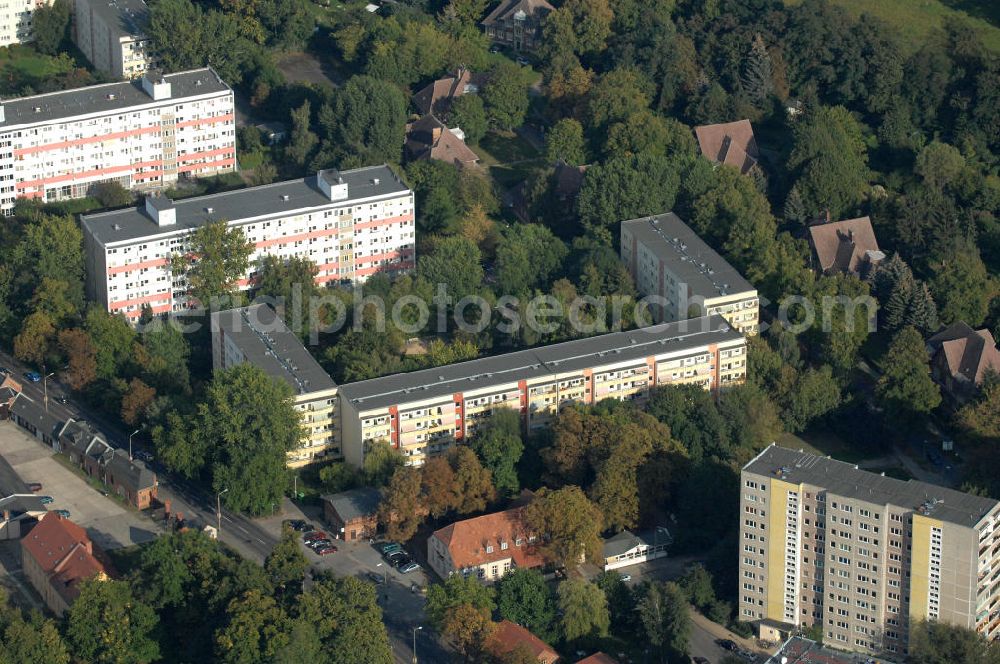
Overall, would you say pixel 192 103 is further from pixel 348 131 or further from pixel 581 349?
pixel 581 349

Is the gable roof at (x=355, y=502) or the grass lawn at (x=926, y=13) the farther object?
the grass lawn at (x=926, y=13)

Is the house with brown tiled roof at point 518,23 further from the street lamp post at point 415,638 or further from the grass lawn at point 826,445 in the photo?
the street lamp post at point 415,638

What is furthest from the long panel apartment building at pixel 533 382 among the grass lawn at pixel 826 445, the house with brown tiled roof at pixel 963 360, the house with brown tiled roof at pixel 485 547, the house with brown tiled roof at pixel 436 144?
the house with brown tiled roof at pixel 436 144

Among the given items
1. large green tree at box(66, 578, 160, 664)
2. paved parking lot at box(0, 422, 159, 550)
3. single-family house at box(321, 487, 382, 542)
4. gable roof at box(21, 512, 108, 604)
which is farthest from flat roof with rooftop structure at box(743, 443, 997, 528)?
gable roof at box(21, 512, 108, 604)

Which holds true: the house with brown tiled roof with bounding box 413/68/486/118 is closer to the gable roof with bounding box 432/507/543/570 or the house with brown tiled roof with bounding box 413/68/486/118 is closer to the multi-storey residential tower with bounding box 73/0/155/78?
the multi-storey residential tower with bounding box 73/0/155/78

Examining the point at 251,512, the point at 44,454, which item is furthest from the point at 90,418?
the point at 251,512

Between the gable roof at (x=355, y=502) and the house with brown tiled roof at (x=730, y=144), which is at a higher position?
the house with brown tiled roof at (x=730, y=144)

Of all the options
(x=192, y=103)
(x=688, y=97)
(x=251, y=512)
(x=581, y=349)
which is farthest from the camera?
(x=688, y=97)
